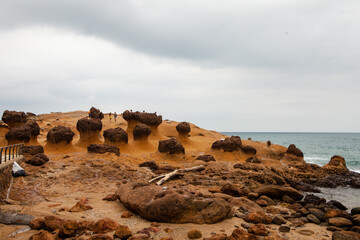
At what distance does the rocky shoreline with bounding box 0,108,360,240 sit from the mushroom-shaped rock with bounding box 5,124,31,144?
0.06 meters

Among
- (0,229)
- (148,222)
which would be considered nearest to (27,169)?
(0,229)

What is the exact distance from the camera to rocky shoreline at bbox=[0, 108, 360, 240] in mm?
6621

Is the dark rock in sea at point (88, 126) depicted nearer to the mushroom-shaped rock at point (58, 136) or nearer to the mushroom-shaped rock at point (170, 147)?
the mushroom-shaped rock at point (58, 136)

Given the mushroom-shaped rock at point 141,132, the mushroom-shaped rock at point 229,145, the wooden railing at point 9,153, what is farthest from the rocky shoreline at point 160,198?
the mushroom-shaped rock at point 229,145

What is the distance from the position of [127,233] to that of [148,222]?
4.01 feet

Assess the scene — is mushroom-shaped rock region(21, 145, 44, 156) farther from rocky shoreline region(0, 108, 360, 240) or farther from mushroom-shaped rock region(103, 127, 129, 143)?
mushroom-shaped rock region(103, 127, 129, 143)

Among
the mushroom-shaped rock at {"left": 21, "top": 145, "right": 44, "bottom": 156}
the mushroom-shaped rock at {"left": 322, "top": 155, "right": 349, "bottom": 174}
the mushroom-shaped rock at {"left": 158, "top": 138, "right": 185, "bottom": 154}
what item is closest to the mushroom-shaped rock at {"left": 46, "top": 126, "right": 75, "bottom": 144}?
the mushroom-shaped rock at {"left": 21, "top": 145, "right": 44, "bottom": 156}

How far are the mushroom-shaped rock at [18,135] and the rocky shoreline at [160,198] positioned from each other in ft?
0.20

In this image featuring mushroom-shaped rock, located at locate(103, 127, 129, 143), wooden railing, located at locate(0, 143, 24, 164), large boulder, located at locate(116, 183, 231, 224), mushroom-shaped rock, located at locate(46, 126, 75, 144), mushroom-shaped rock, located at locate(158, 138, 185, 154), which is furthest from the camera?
mushroom-shaped rock, located at locate(103, 127, 129, 143)

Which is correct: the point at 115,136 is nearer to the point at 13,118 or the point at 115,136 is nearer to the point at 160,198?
the point at 13,118

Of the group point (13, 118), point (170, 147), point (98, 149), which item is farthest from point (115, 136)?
point (13, 118)

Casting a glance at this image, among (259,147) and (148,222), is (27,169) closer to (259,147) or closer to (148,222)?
(148,222)

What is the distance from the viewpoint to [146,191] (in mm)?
8469

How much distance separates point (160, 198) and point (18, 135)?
49.0ft
